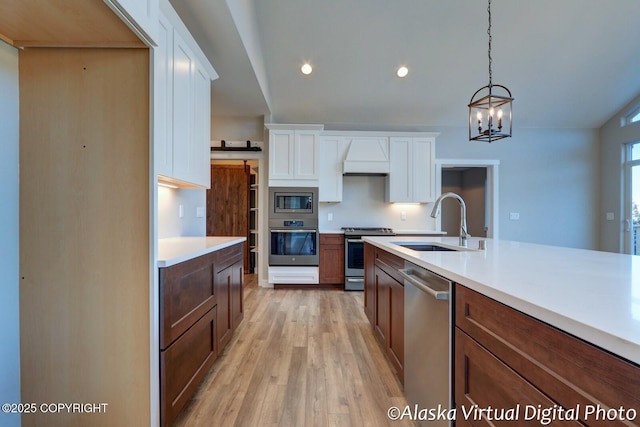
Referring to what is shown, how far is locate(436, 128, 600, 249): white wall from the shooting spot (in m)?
4.82

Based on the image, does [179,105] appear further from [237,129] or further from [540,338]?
[237,129]

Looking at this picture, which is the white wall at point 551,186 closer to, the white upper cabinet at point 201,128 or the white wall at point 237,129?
the white wall at point 237,129

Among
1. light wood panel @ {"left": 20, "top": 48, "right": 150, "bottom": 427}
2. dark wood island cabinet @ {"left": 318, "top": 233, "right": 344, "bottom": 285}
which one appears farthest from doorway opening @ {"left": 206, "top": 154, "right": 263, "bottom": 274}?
light wood panel @ {"left": 20, "top": 48, "right": 150, "bottom": 427}

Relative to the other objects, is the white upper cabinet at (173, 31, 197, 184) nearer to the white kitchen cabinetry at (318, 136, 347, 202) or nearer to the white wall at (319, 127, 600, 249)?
the white kitchen cabinetry at (318, 136, 347, 202)

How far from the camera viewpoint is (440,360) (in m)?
1.19

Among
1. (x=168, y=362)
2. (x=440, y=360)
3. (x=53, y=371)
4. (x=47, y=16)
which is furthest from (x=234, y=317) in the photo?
(x=47, y=16)

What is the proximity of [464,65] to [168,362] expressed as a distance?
4.67 metres

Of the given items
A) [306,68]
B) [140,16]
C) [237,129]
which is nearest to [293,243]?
[237,129]

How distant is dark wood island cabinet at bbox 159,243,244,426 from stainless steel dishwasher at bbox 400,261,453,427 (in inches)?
48.0

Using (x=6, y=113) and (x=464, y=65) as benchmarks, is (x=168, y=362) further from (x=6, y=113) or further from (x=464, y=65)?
(x=464, y=65)

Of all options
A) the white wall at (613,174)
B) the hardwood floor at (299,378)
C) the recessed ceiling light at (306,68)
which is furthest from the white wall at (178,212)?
the white wall at (613,174)

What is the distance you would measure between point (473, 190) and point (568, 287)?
609 cm

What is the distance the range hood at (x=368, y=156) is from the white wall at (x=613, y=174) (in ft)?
12.7

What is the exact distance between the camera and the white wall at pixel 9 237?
124 centimetres
